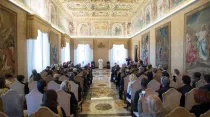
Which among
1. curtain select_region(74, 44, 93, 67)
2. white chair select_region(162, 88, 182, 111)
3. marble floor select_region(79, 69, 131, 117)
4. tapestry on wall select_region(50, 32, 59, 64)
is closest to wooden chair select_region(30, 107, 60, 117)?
white chair select_region(162, 88, 182, 111)

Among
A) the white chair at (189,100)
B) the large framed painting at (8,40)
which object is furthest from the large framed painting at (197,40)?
the large framed painting at (8,40)

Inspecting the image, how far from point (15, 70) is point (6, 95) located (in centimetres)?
469

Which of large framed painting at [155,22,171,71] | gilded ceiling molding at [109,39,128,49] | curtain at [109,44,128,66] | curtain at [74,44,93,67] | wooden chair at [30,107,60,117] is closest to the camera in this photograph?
wooden chair at [30,107,60,117]

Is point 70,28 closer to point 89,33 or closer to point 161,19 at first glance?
point 89,33

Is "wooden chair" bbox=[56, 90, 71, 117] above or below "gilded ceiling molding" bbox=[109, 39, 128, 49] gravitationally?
below

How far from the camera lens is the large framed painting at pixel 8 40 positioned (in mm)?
6922

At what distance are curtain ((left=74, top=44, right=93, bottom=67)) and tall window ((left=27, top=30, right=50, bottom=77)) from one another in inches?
487

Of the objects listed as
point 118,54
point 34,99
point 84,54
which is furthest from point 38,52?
point 118,54

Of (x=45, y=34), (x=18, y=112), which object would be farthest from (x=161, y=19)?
(x=18, y=112)

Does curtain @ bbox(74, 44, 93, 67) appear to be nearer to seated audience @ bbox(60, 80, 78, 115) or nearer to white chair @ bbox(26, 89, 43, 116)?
seated audience @ bbox(60, 80, 78, 115)

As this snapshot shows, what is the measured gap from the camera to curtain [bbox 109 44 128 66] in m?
25.8

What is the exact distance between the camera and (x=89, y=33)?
82.7 ft

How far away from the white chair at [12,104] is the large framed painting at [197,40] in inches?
253

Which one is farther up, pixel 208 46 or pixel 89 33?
pixel 89 33
